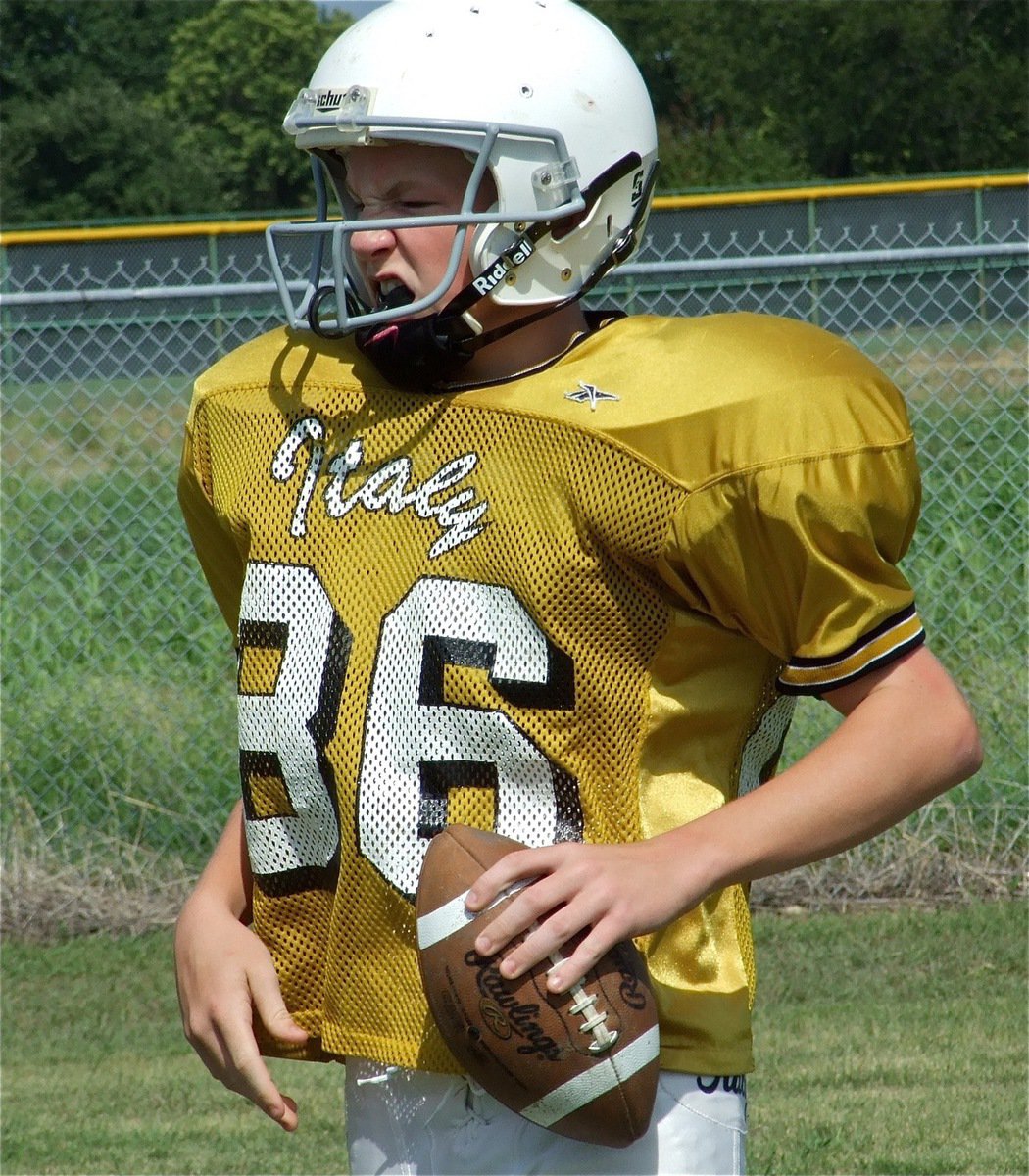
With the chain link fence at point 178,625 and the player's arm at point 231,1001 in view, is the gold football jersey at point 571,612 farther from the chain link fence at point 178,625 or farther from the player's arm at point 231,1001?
the chain link fence at point 178,625

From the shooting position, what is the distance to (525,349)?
188 centimetres

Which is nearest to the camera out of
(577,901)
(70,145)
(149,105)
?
(577,901)

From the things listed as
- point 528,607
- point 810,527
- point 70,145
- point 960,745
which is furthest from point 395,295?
point 70,145

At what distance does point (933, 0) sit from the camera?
2550cm

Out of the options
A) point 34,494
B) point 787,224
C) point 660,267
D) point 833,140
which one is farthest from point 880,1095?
point 833,140

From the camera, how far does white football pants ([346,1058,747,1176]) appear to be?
170cm

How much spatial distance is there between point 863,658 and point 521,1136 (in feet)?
1.92

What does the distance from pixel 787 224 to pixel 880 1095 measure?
17.3m

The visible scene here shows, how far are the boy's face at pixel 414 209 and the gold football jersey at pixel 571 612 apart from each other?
0.12m

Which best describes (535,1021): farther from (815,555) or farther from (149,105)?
(149,105)

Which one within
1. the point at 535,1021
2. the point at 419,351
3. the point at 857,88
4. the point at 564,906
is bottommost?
the point at 857,88

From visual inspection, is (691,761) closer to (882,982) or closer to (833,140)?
(882,982)

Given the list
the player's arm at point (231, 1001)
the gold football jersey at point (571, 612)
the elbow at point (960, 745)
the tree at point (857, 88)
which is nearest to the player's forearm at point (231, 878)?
the player's arm at point (231, 1001)

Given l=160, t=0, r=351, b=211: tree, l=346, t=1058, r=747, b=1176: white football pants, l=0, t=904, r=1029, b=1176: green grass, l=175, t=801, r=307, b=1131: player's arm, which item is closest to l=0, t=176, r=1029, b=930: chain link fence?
l=0, t=904, r=1029, b=1176: green grass
